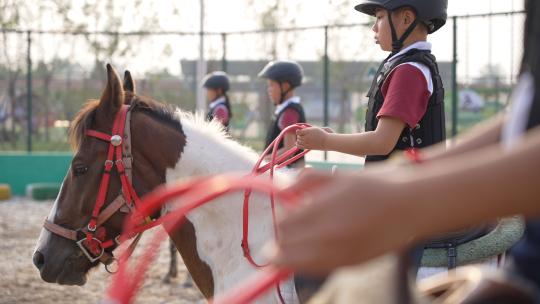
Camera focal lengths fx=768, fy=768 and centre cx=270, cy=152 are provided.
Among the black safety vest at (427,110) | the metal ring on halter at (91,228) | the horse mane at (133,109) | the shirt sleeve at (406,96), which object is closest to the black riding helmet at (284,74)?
the horse mane at (133,109)

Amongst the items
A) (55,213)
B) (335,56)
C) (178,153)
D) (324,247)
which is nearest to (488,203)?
(324,247)

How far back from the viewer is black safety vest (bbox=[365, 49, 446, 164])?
312 centimetres

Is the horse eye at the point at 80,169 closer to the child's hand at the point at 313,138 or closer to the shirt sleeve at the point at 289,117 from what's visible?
the child's hand at the point at 313,138

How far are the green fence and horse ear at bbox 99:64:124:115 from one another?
11.8 m

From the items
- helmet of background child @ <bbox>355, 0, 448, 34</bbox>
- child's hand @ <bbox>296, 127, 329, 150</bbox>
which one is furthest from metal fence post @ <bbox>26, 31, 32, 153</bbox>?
child's hand @ <bbox>296, 127, 329, 150</bbox>

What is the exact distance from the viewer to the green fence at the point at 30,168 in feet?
49.4

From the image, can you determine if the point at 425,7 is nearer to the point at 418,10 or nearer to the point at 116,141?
the point at 418,10

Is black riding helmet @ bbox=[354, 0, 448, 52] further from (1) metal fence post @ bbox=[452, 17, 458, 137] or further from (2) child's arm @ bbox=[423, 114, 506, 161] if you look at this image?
(1) metal fence post @ bbox=[452, 17, 458, 137]

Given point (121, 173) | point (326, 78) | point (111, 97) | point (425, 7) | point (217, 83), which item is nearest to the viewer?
point (425, 7)

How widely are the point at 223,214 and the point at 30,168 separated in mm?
12606

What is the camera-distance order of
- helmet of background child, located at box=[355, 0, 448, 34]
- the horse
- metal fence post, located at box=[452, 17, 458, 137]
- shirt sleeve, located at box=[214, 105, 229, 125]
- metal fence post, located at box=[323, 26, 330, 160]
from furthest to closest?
metal fence post, located at box=[323, 26, 330, 160] < metal fence post, located at box=[452, 17, 458, 137] < shirt sleeve, located at box=[214, 105, 229, 125] < the horse < helmet of background child, located at box=[355, 0, 448, 34]

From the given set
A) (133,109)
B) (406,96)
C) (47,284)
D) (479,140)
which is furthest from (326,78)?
(479,140)

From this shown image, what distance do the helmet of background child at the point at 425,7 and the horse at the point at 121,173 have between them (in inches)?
34.3

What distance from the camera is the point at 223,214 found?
133 inches
